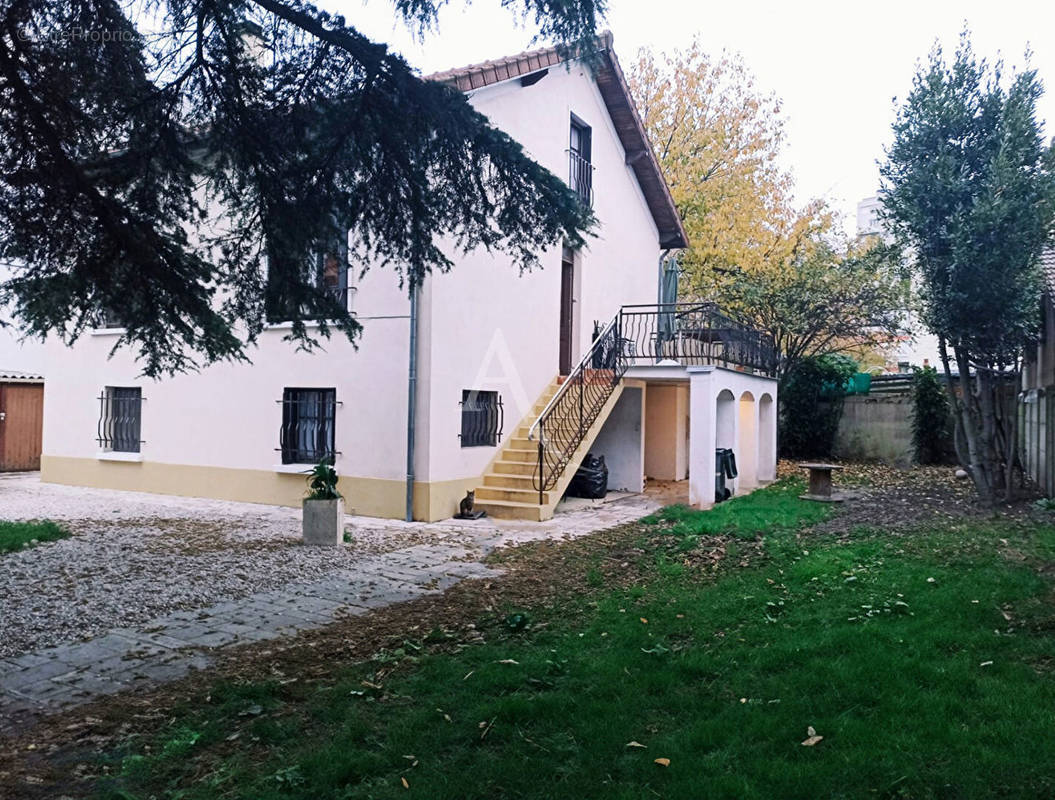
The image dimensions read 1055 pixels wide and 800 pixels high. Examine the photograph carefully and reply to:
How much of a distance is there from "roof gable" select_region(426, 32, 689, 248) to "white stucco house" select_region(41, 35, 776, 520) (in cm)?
4

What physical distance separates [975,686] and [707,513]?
6.93 metres

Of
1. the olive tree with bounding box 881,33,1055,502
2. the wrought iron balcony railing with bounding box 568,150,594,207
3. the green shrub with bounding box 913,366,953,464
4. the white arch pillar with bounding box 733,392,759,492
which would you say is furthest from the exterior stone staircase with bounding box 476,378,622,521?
the green shrub with bounding box 913,366,953,464

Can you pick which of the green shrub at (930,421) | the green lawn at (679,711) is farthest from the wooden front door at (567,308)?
the green lawn at (679,711)

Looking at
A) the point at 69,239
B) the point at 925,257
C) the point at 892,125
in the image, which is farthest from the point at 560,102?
the point at 69,239

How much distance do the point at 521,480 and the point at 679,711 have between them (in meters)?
7.88

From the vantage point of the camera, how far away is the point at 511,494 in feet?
37.9

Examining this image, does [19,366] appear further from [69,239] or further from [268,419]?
[69,239]

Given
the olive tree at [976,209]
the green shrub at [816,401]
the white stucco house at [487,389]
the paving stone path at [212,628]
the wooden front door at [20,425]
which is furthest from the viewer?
the green shrub at [816,401]

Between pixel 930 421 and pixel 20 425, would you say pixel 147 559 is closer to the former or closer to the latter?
pixel 20 425

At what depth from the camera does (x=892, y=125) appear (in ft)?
34.4

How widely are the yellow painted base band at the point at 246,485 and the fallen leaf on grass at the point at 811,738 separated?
25.4ft

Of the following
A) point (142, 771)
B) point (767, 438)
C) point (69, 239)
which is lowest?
point (142, 771)

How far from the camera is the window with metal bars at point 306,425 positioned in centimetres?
1205

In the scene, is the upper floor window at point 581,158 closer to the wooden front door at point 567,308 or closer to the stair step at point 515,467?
the wooden front door at point 567,308
